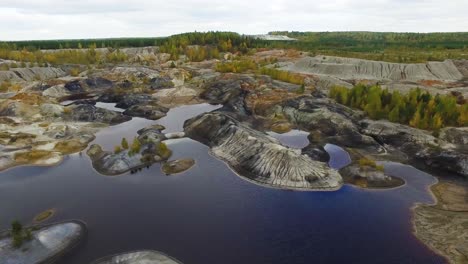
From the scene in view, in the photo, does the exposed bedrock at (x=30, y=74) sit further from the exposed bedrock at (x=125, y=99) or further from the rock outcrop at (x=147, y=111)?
the rock outcrop at (x=147, y=111)

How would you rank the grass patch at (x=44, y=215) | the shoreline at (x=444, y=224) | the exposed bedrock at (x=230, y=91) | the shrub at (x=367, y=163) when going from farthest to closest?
the exposed bedrock at (x=230, y=91)
the shrub at (x=367, y=163)
the grass patch at (x=44, y=215)
the shoreline at (x=444, y=224)

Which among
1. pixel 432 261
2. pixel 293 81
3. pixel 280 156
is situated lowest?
pixel 432 261

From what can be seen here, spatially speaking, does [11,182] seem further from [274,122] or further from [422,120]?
[422,120]

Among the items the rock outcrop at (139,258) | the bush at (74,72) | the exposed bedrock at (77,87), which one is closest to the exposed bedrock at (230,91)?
the exposed bedrock at (77,87)

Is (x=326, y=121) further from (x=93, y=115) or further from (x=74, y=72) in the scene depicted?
(x=74, y=72)

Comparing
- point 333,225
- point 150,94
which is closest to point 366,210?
point 333,225

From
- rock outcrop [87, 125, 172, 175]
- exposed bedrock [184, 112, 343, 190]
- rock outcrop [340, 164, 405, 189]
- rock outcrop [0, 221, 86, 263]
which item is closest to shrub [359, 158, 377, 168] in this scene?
rock outcrop [340, 164, 405, 189]
